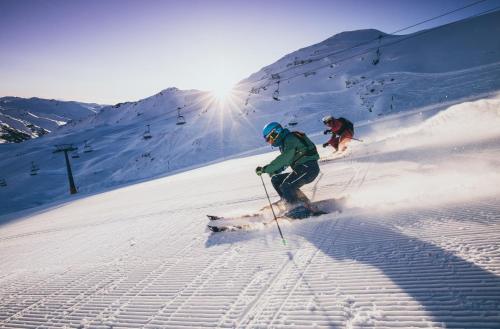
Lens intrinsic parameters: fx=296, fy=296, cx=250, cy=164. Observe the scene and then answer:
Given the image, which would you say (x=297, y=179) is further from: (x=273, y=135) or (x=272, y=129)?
(x=272, y=129)

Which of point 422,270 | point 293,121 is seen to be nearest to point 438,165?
point 422,270

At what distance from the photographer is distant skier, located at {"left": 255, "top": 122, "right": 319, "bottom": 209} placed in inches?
230

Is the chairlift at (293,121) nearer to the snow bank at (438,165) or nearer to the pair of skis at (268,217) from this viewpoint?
the snow bank at (438,165)

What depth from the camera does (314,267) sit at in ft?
11.3

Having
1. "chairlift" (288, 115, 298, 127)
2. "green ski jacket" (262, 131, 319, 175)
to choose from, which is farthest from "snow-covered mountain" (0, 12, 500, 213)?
"green ski jacket" (262, 131, 319, 175)

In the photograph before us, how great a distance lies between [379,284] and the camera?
9.38 feet

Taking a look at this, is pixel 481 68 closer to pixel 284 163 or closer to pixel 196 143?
pixel 196 143

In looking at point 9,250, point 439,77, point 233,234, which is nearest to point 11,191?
point 9,250

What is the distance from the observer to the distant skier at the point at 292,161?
5850 millimetres

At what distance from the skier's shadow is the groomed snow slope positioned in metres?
0.01

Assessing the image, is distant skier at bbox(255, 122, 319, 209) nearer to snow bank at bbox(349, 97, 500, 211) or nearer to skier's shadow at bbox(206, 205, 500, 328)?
snow bank at bbox(349, 97, 500, 211)

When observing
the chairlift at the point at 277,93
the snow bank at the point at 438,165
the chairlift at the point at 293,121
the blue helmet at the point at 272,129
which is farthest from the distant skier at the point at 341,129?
the chairlift at the point at 277,93

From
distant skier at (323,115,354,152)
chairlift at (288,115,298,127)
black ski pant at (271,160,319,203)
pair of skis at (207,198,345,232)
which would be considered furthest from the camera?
chairlift at (288,115,298,127)

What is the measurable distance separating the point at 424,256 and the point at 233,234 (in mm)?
3178
